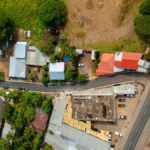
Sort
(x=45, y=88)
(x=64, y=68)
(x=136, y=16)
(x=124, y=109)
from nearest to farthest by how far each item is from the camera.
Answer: (x=136, y=16) < (x=124, y=109) < (x=64, y=68) < (x=45, y=88)

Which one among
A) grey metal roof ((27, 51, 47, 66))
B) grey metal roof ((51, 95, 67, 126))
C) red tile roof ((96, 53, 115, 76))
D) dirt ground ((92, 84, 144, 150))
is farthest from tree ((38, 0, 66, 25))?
dirt ground ((92, 84, 144, 150))

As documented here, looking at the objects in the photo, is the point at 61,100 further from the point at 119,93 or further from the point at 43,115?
the point at 119,93

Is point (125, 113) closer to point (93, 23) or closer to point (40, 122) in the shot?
point (40, 122)

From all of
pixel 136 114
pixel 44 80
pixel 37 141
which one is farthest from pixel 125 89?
pixel 37 141

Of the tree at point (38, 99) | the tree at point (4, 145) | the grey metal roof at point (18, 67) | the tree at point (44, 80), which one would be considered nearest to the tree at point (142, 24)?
the tree at point (44, 80)

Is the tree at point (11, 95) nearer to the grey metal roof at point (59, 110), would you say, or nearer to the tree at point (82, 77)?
the grey metal roof at point (59, 110)

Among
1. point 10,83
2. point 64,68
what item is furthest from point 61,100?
point 10,83
